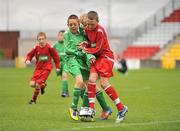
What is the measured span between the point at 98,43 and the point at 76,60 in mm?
803

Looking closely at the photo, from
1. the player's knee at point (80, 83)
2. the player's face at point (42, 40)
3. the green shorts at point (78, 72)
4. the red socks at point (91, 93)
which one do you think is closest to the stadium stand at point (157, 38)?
the player's face at point (42, 40)

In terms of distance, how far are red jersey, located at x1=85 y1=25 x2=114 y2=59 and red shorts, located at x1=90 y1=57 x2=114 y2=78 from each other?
0.10 meters

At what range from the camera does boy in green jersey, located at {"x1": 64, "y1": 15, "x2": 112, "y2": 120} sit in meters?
13.2

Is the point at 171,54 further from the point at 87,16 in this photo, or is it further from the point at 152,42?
the point at 87,16

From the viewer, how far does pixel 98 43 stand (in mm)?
12844

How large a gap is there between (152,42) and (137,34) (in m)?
2.26

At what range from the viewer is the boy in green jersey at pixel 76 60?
13.2 m

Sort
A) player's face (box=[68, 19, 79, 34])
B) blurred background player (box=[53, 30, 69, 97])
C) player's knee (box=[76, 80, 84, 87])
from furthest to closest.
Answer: blurred background player (box=[53, 30, 69, 97])
player's face (box=[68, 19, 79, 34])
player's knee (box=[76, 80, 84, 87])

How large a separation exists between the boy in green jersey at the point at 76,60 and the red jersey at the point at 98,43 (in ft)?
0.70

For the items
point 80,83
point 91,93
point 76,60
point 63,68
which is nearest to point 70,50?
point 76,60

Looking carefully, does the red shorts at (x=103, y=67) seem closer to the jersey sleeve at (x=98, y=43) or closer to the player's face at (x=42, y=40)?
the jersey sleeve at (x=98, y=43)

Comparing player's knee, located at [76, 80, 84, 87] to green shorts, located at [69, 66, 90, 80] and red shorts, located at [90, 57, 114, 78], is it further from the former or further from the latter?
red shorts, located at [90, 57, 114, 78]

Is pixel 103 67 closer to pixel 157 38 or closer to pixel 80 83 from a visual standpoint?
pixel 80 83

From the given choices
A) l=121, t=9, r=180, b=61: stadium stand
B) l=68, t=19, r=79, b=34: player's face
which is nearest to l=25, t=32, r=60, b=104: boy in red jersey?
l=68, t=19, r=79, b=34: player's face
